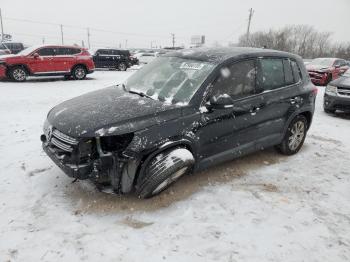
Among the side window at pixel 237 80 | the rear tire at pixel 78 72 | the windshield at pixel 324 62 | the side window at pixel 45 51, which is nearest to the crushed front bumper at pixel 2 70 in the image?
the side window at pixel 45 51

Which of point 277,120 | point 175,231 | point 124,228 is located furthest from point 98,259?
point 277,120

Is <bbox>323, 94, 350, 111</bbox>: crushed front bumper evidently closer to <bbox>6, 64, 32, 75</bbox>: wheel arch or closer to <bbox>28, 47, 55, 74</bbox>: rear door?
<bbox>28, 47, 55, 74</bbox>: rear door

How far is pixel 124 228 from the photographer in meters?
3.34

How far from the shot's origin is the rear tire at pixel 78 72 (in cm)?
1504

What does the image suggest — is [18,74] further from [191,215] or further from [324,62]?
[324,62]

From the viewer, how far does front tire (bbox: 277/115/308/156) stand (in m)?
5.38

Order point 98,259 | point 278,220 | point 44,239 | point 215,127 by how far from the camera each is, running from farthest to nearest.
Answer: point 215,127, point 278,220, point 44,239, point 98,259

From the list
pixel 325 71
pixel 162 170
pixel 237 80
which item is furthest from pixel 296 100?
pixel 325 71

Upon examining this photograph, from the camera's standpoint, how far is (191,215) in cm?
361

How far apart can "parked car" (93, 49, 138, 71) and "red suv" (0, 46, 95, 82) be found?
6.38 m

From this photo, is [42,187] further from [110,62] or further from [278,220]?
[110,62]

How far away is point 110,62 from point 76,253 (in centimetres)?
2005

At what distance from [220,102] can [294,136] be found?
2236 millimetres

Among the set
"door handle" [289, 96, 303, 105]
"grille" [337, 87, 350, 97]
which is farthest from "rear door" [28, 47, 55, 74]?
"door handle" [289, 96, 303, 105]
